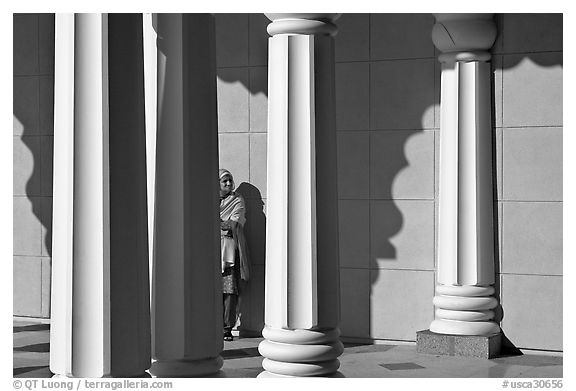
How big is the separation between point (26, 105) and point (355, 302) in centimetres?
714

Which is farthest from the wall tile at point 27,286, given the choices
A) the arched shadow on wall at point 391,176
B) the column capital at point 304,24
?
the column capital at point 304,24

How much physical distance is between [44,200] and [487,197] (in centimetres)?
822

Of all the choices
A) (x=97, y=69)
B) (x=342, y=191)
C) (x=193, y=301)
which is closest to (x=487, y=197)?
(x=342, y=191)

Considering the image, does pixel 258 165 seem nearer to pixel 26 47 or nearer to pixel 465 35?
pixel 465 35

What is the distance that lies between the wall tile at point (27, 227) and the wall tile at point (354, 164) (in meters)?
5.88

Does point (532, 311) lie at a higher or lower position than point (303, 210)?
lower

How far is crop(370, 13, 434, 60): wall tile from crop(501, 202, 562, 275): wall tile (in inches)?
112

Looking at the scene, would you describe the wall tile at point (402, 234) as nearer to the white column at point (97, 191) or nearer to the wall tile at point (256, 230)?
the wall tile at point (256, 230)

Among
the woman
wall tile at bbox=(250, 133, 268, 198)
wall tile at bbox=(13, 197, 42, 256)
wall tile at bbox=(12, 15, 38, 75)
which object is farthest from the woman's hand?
wall tile at bbox=(12, 15, 38, 75)

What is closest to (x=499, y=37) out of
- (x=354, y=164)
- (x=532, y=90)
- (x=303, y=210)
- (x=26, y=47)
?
(x=532, y=90)

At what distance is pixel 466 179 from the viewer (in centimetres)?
1409

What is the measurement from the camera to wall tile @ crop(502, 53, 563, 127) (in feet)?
47.3

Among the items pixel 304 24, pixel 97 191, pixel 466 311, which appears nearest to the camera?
pixel 97 191
